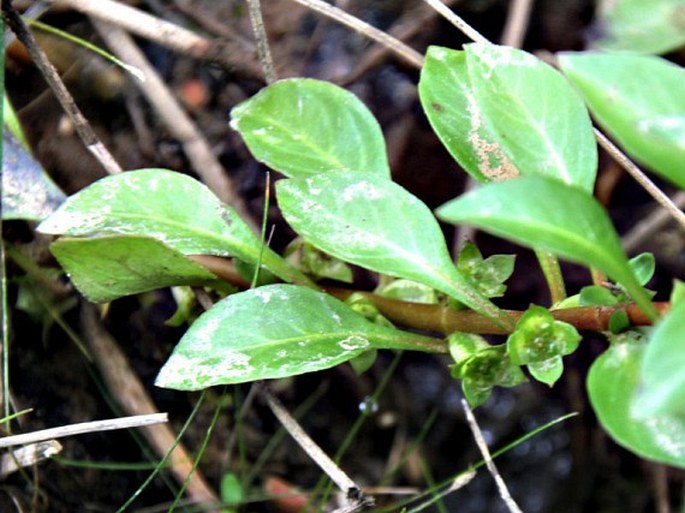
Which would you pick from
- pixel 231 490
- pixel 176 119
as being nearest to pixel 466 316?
pixel 231 490

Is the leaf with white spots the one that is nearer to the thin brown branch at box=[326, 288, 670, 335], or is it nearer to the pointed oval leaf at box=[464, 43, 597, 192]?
the pointed oval leaf at box=[464, 43, 597, 192]

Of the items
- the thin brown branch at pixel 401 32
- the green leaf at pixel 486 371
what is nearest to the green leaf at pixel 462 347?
the green leaf at pixel 486 371

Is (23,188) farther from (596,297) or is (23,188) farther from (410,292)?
(596,297)

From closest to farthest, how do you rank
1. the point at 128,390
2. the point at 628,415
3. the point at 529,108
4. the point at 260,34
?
the point at 628,415 < the point at 529,108 < the point at 260,34 < the point at 128,390

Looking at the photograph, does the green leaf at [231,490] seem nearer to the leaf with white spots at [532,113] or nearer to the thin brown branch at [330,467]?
the thin brown branch at [330,467]

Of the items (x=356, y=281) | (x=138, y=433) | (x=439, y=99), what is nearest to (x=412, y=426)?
(x=356, y=281)

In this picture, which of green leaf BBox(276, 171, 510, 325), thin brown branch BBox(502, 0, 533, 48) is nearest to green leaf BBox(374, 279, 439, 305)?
green leaf BBox(276, 171, 510, 325)
